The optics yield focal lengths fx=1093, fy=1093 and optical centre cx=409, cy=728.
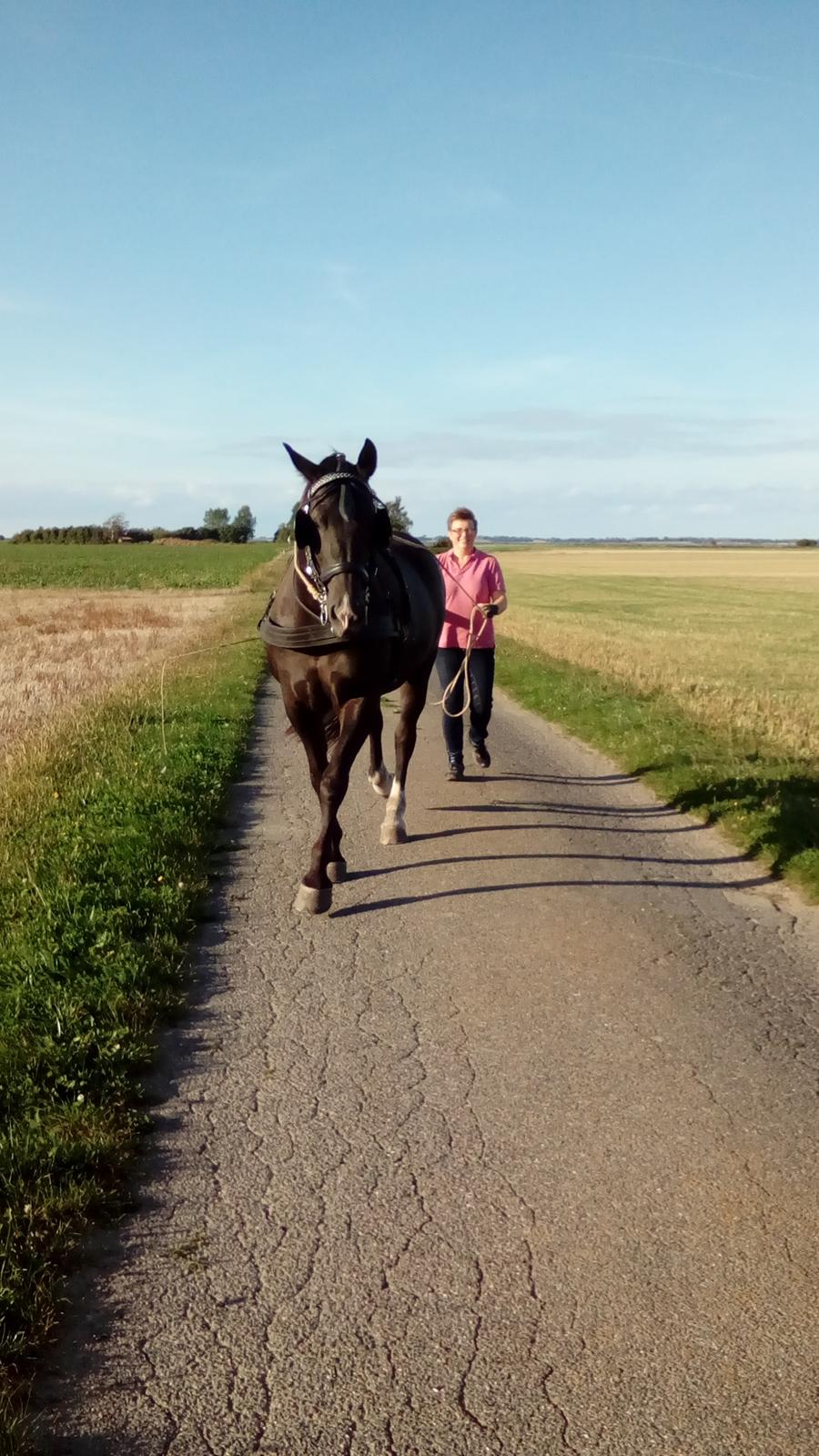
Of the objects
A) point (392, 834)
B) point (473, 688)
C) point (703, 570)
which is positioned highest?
point (473, 688)

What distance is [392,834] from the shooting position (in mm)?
7742

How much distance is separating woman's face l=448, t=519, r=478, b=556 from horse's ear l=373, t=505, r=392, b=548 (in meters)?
3.91

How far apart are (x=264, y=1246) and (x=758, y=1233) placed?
4.84ft

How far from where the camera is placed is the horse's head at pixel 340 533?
5586 mm

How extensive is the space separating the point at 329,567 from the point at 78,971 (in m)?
2.34

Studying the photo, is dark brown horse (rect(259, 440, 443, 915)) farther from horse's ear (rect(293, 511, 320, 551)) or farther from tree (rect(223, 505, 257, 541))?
tree (rect(223, 505, 257, 541))

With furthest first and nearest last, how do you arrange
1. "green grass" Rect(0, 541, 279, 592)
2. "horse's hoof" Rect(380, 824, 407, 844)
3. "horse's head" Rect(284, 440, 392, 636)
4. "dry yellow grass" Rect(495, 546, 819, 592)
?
"dry yellow grass" Rect(495, 546, 819, 592)
"green grass" Rect(0, 541, 279, 592)
"horse's hoof" Rect(380, 824, 407, 844)
"horse's head" Rect(284, 440, 392, 636)

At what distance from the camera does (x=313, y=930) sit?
5.93 meters

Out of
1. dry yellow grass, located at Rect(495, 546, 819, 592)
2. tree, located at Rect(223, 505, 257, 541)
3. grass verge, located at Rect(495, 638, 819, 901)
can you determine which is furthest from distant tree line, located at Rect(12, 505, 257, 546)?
grass verge, located at Rect(495, 638, 819, 901)

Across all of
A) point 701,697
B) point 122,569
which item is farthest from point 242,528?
point 701,697

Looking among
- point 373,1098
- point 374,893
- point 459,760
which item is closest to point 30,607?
point 459,760

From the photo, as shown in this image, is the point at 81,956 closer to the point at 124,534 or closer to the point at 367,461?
the point at 367,461

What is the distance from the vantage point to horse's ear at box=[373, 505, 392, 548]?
19.6ft

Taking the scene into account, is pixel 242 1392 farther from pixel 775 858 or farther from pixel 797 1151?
pixel 775 858
